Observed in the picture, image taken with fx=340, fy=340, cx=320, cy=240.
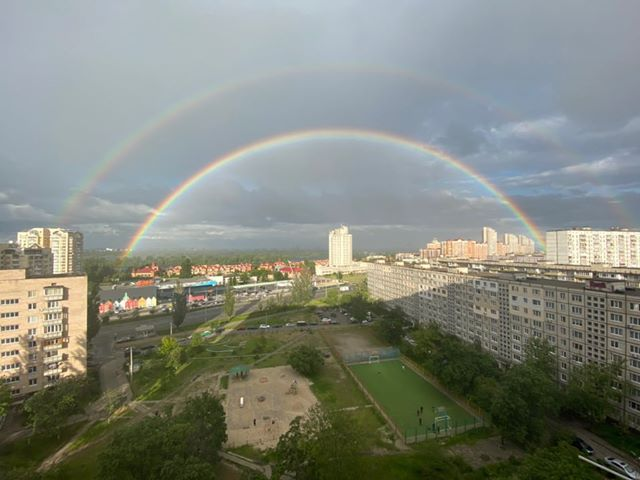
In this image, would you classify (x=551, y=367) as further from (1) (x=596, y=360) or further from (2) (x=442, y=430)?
(2) (x=442, y=430)

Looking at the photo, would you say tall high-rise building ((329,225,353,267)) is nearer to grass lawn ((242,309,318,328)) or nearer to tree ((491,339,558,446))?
grass lawn ((242,309,318,328))

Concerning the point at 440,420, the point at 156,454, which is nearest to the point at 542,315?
the point at 440,420

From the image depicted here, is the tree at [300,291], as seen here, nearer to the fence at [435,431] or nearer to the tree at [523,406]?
the fence at [435,431]

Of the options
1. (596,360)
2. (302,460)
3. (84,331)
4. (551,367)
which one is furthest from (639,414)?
(84,331)

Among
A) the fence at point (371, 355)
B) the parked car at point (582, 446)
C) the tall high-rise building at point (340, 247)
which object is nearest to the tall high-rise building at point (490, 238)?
the tall high-rise building at point (340, 247)

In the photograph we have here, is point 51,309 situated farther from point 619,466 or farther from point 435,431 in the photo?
point 619,466

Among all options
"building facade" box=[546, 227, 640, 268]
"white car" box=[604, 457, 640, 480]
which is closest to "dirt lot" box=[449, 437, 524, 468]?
"white car" box=[604, 457, 640, 480]
